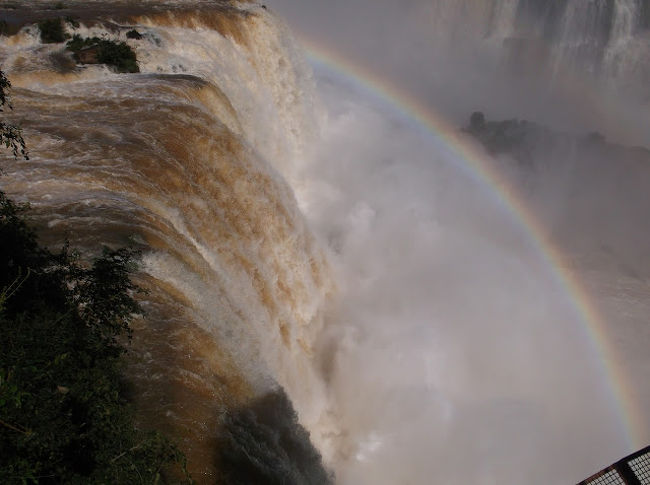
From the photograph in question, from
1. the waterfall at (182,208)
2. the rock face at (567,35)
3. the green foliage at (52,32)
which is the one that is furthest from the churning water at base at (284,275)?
the rock face at (567,35)

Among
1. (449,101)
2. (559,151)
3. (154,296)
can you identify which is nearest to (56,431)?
(154,296)

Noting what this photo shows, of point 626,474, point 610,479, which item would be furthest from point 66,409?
point 626,474

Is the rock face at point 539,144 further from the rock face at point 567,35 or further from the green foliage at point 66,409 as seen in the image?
the green foliage at point 66,409

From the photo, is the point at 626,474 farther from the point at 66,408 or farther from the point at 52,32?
the point at 52,32

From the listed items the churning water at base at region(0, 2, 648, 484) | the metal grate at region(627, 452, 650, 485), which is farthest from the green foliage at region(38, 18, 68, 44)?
the metal grate at region(627, 452, 650, 485)

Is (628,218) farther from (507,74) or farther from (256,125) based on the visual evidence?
(507,74)

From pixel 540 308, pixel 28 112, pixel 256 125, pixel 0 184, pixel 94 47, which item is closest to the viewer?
pixel 0 184
